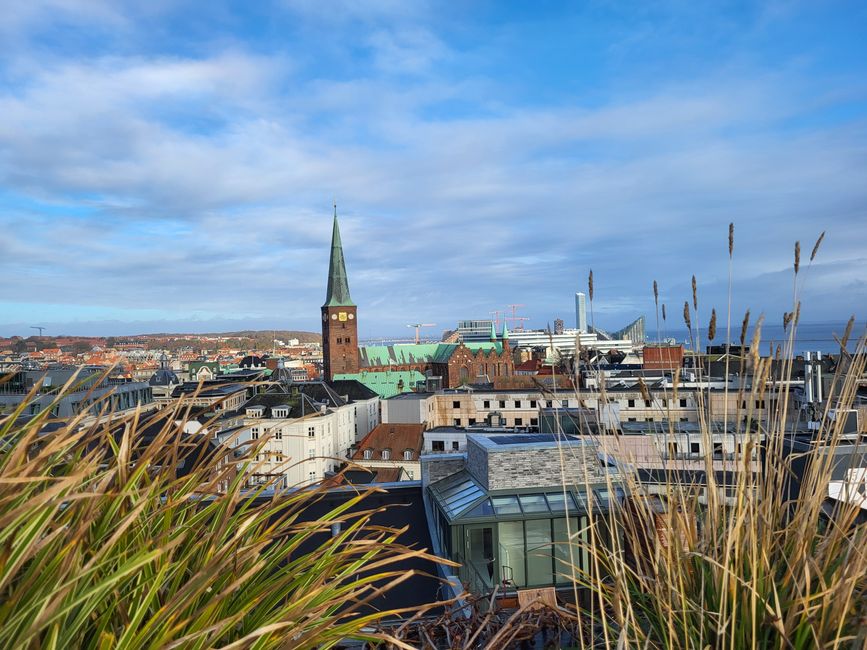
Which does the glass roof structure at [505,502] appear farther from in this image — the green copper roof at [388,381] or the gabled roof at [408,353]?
the gabled roof at [408,353]

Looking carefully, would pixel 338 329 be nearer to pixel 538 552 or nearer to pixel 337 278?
pixel 337 278

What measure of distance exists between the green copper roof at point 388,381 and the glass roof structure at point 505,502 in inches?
2175

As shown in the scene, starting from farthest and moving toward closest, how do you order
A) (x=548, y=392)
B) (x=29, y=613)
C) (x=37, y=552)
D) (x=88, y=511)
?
(x=548, y=392) < (x=88, y=511) < (x=37, y=552) < (x=29, y=613)

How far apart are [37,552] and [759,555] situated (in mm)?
1795

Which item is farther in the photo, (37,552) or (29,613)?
(37,552)

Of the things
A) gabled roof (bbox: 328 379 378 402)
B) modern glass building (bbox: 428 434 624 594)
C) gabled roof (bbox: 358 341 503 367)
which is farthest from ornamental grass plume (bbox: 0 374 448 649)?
gabled roof (bbox: 358 341 503 367)

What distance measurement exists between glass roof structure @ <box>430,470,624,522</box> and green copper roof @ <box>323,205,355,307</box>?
63259 millimetres

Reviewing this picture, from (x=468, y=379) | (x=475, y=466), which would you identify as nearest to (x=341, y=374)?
(x=468, y=379)

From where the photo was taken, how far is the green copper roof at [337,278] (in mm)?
70625

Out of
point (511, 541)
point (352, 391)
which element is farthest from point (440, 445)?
point (511, 541)

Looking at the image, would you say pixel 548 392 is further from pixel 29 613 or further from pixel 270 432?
pixel 29 613

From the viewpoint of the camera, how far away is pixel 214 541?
64.4 inches

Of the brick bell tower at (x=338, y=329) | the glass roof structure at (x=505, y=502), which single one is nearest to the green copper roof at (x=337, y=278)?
the brick bell tower at (x=338, y=329)

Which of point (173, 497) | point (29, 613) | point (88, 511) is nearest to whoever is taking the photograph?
point (29, 613)
